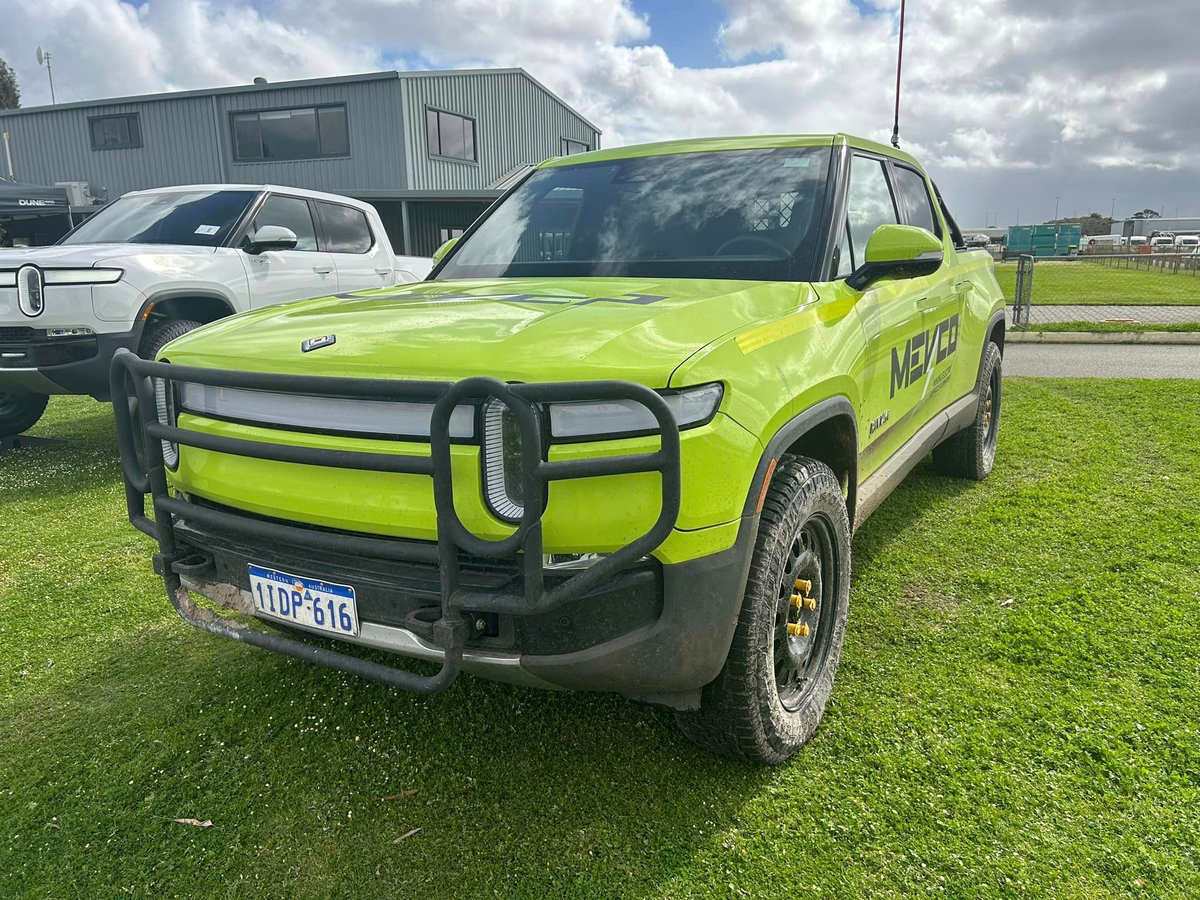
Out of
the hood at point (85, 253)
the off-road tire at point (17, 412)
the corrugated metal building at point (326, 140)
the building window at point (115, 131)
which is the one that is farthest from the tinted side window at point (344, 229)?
the building window at point (115, 131)

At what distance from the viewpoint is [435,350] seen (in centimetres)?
203

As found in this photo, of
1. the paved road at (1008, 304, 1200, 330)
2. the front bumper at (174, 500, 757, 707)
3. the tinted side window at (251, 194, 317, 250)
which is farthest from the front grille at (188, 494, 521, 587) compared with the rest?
the paved road at (1008, 304, 1200, 330)

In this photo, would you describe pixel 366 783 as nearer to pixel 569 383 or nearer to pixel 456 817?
pixel 456 817

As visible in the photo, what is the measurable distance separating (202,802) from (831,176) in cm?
286

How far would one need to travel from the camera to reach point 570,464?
175 centimetres

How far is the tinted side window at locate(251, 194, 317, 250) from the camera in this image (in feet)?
22.1

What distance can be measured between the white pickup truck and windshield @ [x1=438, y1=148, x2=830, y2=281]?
307cm

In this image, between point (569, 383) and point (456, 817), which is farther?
point (456, 817)

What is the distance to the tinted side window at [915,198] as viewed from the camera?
13.1ft

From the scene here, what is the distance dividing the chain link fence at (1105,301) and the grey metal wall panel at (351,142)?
14.8m

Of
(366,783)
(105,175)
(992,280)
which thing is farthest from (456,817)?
(105,175)

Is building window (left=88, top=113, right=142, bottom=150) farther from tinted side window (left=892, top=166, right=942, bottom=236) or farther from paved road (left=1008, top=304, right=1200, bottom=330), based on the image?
tinted side window (left=892, top=166, right=942, bottom=236)

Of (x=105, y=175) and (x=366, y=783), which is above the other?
(x=105, y=175)

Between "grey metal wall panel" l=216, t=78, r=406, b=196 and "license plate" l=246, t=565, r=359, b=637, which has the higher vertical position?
"grey metal wall panel" l=216, t=78, r=406, b=196
